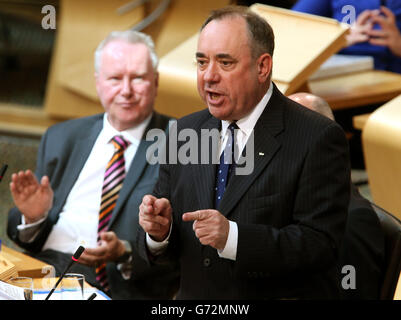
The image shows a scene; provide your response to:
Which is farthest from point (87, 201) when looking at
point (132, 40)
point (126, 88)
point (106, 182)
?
point (132, 40)

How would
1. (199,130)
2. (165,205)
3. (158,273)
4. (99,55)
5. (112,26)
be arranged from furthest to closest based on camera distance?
(112,26) < (99,55) < (158,273) < (199,130) < (165,205)

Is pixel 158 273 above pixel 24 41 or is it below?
below

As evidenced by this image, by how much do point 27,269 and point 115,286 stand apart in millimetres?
558

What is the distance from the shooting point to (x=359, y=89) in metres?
3.49

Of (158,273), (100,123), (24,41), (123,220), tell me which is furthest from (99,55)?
(24,41)

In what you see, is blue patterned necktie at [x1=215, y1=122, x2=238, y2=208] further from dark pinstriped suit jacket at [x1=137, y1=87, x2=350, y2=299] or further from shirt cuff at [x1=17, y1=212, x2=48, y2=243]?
shirt cuff at [x1=17, y1=212, x2=48, y2=243]

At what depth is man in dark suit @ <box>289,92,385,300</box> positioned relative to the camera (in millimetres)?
2213

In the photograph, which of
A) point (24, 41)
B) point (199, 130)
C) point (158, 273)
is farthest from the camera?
point (24, 41)

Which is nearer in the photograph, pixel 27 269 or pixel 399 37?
pixel 27 269

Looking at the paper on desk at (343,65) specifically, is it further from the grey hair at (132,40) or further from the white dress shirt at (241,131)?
the white dress shirt at (241,131)

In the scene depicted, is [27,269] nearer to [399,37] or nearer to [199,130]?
[199,130]

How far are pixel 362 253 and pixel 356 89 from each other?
140 centimetres

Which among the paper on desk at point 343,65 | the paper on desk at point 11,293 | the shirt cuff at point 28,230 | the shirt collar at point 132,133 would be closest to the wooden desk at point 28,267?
the paper on desk at point 11,293

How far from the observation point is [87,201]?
290 cm
